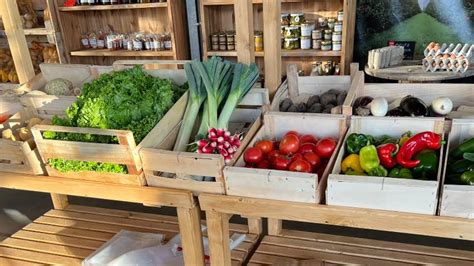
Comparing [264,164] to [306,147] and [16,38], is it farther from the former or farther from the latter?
[16,38]

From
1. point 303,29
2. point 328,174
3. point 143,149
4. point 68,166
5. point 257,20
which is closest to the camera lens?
point 328,174

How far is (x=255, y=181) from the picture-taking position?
133cm

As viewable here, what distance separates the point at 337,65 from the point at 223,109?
8.17 feet

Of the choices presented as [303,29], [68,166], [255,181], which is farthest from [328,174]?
[303,29]

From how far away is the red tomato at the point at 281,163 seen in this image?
1425mm

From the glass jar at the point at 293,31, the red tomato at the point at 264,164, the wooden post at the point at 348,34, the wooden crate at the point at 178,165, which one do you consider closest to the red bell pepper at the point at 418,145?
the red tomato at the point at 264,164

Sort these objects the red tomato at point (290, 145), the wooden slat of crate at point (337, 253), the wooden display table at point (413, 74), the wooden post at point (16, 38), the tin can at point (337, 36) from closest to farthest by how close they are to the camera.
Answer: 1. the red tomato at point (290, 145)
2. the wooden slat of crate at point (337, 253)
3. the wooden post at point (16, 38)
4. the wooden display table at point (413, 74)
5. the tin can at point (337, 36)

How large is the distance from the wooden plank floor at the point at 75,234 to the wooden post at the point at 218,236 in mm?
538

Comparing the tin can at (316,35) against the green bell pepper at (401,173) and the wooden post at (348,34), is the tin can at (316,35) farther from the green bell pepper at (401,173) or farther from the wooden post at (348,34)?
the green bell pepper at (401,173)

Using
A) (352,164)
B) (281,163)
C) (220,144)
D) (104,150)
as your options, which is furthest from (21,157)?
(352,164)

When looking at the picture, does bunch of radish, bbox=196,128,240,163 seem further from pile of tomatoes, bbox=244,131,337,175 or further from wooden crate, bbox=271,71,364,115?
wooden crate, bbox=271,71,364,115

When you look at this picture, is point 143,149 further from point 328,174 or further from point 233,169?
point 328,174

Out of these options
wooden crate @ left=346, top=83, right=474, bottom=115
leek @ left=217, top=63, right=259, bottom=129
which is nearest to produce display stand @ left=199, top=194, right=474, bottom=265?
→ leek @ left=217, top=63, right=259, bottom=129

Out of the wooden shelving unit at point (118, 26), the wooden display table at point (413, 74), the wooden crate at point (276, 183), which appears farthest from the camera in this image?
the wooden shelving unit at point (118, 26)
